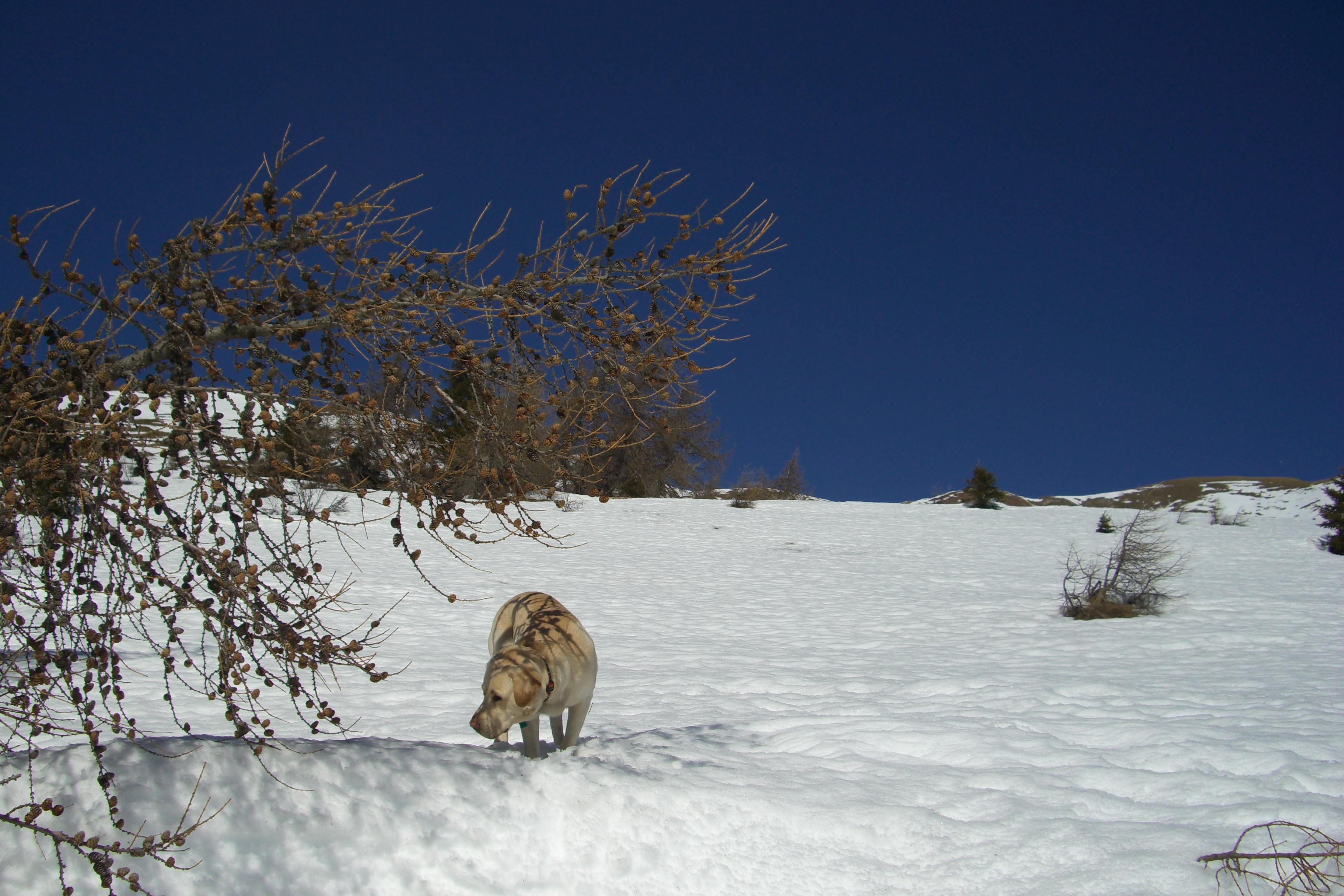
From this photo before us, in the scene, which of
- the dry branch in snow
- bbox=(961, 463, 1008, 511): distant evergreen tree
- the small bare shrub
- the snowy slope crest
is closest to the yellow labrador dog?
the dry branch in snow

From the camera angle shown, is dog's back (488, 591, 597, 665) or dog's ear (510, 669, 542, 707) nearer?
dog's ear (510, 669, 542, 707)

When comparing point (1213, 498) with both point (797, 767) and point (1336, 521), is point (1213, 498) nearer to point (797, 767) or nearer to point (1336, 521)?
point (1336, 521)

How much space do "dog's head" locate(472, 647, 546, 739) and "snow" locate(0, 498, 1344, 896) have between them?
0.50 metres

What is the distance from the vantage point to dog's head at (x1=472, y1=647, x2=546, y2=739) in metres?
3.42

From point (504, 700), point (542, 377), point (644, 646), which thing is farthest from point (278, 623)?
point (644, 646)

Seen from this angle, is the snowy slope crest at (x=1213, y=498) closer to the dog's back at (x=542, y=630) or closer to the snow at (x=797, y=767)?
the snow at (x=797, y=767)

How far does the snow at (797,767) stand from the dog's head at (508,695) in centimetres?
50

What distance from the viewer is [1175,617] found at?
11516 millimetres

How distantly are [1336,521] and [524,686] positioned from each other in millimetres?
24753

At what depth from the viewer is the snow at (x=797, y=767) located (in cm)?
337

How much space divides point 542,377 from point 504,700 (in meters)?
1.41

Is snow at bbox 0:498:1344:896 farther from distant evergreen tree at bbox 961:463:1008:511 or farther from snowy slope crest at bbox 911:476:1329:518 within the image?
distant evergreen tree at bbox 961:463:1008:511

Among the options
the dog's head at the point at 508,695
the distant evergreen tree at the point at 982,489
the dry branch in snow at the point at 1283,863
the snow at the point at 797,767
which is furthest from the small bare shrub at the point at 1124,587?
the distant evergreen tree at the point at 982,489

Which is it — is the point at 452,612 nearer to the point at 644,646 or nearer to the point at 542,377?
the point at 644,646
